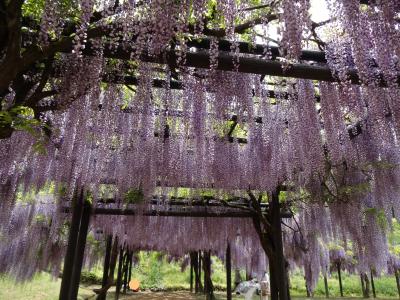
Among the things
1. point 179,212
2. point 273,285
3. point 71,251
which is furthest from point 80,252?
point 273,285

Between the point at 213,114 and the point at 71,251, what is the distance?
4990 mm

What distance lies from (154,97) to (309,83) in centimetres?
245

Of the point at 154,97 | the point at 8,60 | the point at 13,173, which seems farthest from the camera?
the point at 13,173

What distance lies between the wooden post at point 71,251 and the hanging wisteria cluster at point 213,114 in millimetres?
486

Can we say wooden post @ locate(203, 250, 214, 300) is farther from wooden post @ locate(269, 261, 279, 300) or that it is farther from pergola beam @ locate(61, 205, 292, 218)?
wooden post @ locate(269, 261, 279, 300)

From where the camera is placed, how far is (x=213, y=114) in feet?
19.8

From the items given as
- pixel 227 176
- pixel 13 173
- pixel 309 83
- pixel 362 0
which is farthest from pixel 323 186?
pixel 13 173

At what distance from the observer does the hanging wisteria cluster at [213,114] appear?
11.5 feet

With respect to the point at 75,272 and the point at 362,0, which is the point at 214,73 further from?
the point at 75,272

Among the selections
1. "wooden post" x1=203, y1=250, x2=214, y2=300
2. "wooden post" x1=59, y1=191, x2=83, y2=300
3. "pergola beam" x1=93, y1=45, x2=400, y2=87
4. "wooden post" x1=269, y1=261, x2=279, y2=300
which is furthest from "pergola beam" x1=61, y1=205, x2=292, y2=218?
"pergola beam" x1=93, y1=45, x2=400, y2=87

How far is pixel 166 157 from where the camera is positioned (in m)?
7.39

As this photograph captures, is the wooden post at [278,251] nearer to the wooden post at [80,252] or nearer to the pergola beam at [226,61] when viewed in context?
the wooden post at [80,252]

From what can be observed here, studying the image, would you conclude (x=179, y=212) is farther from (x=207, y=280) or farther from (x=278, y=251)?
(x=207, y=280)

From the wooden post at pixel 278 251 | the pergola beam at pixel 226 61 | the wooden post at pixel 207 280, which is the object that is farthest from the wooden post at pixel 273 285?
the wooden post at pixel 207 280
